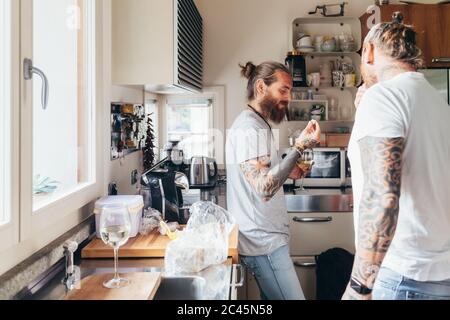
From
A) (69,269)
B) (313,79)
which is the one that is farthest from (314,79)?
(69,269)

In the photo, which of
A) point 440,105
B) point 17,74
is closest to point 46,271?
point 17,74

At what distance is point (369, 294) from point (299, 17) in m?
1.79

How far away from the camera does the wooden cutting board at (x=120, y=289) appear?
32.1 inches

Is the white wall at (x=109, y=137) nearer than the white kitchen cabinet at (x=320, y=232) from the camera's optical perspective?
Yes

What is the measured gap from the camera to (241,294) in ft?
5.87

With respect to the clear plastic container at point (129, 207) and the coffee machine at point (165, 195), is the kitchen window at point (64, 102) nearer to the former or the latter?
the clear plastic container at point (129, 207)

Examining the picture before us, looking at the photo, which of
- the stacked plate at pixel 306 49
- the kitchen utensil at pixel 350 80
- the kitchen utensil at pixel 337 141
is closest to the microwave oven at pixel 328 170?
the kitchen utensil at pixel 337 141

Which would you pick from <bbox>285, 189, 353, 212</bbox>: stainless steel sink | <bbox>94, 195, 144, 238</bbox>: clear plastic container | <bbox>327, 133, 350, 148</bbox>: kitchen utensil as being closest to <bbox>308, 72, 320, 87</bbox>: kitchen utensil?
<bbox>327, 133, 350, 148</bbox>: kitchen utensil

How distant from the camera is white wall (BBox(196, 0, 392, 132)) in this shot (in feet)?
7.66

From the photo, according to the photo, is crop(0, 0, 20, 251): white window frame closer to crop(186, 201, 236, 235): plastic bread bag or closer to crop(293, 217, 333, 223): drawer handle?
crop(186, 201, 236, 235): plastic bread bag

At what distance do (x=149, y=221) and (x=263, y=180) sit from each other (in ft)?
1.26

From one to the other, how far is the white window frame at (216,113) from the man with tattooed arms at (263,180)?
1.06m

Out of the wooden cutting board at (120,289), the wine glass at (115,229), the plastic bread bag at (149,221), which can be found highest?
the wine glass at (115,229)

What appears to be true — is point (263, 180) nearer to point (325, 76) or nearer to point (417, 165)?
point (417, 165)
